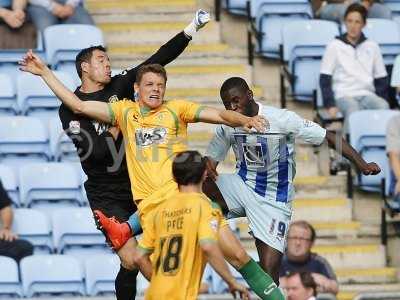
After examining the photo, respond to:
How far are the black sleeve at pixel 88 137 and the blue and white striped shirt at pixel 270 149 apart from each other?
0.76m

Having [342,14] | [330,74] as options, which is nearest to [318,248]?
[330,74]

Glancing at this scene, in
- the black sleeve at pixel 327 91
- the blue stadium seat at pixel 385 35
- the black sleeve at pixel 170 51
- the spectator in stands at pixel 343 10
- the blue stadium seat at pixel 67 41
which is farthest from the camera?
the spectator in stands at pixel 343 10

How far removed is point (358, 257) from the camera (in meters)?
17.4

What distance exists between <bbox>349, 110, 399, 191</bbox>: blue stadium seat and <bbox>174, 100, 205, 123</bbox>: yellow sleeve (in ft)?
14.2

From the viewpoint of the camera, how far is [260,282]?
43.8 ft

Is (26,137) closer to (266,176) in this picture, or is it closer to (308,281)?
(308,281)

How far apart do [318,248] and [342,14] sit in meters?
3.05

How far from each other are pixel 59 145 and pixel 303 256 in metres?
2.56

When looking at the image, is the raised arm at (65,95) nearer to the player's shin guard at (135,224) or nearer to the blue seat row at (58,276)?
the player's shin guard at (135,224)

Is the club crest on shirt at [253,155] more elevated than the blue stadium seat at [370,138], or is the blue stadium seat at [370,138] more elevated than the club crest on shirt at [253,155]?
the club crest on shirt at [253,155]

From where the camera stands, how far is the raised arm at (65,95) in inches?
536

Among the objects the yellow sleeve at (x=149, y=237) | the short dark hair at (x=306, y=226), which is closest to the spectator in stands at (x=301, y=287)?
the short dark hair at (x=306, y=226)

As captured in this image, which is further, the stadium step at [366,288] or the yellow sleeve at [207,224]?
the stadium step at [366,288]

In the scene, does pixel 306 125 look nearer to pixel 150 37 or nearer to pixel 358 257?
pixel 358 257
